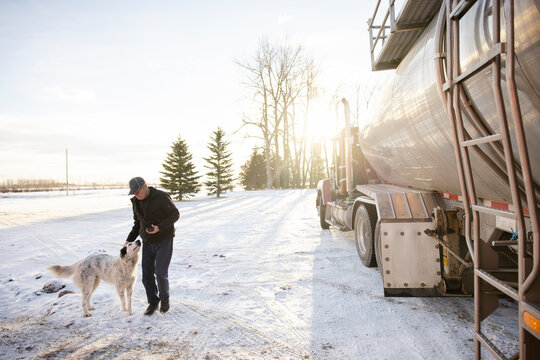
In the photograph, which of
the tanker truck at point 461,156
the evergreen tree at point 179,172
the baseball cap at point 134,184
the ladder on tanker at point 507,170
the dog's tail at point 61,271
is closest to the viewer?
the ladder on tanker at point 507,170

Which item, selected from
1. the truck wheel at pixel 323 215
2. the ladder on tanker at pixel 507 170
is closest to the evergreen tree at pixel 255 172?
the truck wheel at pixel 323 215

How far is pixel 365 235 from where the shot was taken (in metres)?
5.36

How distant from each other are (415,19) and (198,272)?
4995mm

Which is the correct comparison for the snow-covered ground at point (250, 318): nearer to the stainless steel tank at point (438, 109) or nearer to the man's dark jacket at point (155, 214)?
the man's dark jacket at point (155, 214)

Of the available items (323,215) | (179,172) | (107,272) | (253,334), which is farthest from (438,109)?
(179,172)

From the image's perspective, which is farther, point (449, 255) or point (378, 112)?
point (378, 112)

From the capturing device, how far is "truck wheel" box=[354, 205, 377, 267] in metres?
5.16

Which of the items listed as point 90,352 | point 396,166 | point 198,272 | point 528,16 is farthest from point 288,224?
point 528,16

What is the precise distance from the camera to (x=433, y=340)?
306 centimetres

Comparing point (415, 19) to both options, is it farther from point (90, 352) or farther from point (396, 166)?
point (90, 352)

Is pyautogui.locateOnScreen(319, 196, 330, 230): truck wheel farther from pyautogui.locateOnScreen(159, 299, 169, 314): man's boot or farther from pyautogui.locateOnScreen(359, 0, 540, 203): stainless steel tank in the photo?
pyautogui.locateOnScreen(159, 299, 169, 314): man's boot

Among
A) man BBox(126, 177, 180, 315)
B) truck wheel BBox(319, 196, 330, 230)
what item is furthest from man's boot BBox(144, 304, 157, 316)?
truck wheel BBox(319, 196, 330, 230)

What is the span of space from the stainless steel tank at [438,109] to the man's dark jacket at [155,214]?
10.5ft

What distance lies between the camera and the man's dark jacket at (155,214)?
393 centimetres
